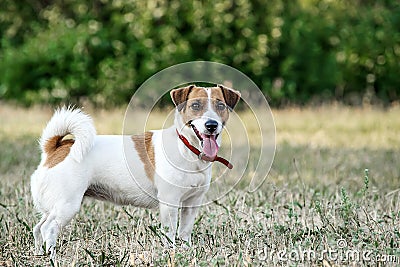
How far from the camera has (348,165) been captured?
27.0 feet

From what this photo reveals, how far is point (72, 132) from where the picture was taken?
486 centimetres

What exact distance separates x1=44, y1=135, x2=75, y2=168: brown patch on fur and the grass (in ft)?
1.60

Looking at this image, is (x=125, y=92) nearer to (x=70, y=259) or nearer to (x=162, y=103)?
(x=162, y=103)

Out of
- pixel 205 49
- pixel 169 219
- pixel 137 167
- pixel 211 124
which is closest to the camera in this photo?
pixel 211 124

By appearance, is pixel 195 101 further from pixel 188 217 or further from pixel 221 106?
pixel 188 217

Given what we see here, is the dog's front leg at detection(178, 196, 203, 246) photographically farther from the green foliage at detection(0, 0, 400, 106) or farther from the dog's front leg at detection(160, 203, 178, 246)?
the green foliage at detection(0, 0, 400, 106)

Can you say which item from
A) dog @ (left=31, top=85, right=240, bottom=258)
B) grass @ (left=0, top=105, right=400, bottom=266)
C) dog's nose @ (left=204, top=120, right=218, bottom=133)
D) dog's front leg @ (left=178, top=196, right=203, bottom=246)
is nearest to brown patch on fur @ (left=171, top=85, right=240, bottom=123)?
dog @ (left=31, top=85, right=240, bottom=258)

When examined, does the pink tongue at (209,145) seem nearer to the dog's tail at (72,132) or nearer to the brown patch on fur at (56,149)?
the dog's tail at (72,132)

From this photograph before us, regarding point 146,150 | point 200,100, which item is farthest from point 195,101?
point 146,150

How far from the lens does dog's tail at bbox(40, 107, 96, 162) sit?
15.5 ft

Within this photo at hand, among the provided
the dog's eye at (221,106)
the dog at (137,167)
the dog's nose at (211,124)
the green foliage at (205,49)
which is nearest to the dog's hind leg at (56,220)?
the dog at (137,167)

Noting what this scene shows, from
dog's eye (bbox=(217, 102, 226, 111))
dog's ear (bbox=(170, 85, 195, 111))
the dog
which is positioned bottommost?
the dog

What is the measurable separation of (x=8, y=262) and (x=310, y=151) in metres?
5.69

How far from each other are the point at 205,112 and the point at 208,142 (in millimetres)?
193
